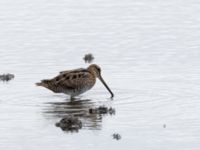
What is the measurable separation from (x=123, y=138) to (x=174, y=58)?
22.8 feet

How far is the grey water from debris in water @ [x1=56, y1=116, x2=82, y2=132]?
0.10 m

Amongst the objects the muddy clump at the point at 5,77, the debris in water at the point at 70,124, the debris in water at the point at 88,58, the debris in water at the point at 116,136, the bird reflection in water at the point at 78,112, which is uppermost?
the debris in water at the point at 88,58

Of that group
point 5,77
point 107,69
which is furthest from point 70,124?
point 107,69

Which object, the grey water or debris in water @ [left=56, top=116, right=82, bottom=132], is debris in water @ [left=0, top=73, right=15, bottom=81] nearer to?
the grey water

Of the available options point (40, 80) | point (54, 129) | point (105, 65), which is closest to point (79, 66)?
point (105, 65)

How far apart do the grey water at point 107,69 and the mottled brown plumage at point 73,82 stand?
23cm

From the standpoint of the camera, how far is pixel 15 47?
23422 mm

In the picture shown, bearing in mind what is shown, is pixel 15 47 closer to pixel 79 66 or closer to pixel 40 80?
pixel 79 66

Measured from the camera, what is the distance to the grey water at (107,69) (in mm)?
15617

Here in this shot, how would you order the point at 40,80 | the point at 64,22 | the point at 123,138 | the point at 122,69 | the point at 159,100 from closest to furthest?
the point at 123,138 < the point at 159,100 < the point at 40,80 < the point at 122,69 < the point at 64,22

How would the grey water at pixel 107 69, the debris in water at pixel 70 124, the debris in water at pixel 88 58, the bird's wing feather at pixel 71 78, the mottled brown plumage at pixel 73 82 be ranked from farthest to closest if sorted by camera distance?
the debris in water at pixel 88 58 → the bird's wing feather at pixel 71 78 → the mottled brown plumage at pixel 73 82 → the debris in water at pixel 70 124 → the grey water at pixel 107 69

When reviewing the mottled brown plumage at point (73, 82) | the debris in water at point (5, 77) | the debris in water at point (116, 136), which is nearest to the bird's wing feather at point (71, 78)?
the mottled brown plumage at point (73, 82)

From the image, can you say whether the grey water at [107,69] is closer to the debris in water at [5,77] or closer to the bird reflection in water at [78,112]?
the bird reflection in water at [78,112]

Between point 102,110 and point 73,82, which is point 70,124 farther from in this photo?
point 73,82
